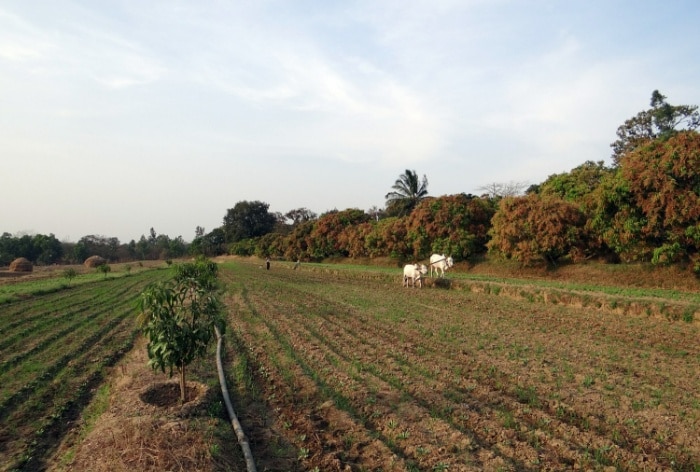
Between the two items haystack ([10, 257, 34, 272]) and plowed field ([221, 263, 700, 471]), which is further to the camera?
haystack ([10, 257, 34, 272])

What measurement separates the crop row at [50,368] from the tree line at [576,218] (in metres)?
21.4

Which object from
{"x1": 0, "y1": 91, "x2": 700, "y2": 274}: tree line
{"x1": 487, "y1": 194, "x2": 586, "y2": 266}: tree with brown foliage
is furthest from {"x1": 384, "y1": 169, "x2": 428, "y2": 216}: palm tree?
{"x1": 487, "y1": 194, "x2": 586, "y2": 266}: tree with brown foliage

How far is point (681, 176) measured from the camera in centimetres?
1844

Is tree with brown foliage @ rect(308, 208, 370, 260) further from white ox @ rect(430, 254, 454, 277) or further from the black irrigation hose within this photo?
the black irrigation hose

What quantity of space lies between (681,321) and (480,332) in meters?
7.26

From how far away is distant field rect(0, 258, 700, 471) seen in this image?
5.43 meters

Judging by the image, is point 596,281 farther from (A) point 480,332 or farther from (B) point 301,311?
(B) point 301,311

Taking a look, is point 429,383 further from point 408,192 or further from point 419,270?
point 408,192

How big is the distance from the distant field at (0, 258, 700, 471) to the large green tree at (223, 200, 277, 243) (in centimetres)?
7127

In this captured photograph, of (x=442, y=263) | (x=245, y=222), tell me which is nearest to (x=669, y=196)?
(x=442, y=263)

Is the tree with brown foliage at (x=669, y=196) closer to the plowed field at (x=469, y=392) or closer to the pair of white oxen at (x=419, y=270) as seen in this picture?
the plowed field at (x=469, y=392)

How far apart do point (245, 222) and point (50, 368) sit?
80.1 metres

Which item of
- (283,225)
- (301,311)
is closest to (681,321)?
(301,311)

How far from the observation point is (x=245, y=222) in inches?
3460
